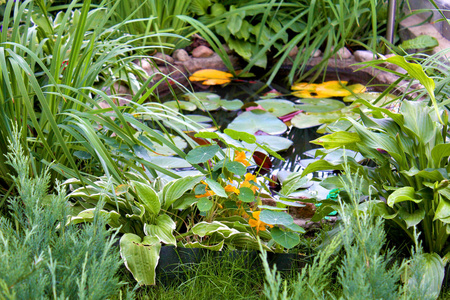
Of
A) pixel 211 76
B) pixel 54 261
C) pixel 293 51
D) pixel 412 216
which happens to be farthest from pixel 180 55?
pixel 54 261

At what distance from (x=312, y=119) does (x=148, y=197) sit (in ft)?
5.16

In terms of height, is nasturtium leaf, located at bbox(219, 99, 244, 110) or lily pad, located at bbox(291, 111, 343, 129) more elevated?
lily pad, located at bbox(291, 111, 343, 129)

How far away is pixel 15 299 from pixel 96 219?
0.89 feet

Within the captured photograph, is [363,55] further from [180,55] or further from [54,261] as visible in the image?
[54,261]

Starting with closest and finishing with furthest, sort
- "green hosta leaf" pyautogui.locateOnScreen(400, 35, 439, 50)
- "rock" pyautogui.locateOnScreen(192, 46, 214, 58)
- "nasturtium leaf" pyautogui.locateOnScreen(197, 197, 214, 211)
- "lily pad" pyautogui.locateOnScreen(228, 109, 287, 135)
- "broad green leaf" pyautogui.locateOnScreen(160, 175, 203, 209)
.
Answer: "nasturtium leaf" pyautogui.locateOnScreen(197, 197, 214, 211) < "broad green leaf" pyautogui.locateOnScreen(160, 175, 203, 209) < "lily pad" pyautogui.locateOnScreen(228, 109, 287, 135) < "green hosta leaf" pyautogui.locateOnScreen(400, 35, 439, 50) < "rock" pyautogui.locateOnScreen(192, 46, 214, 58)

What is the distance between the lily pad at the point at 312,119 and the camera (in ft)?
8.86

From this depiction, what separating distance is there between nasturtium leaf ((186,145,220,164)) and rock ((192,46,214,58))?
2370 millimetres

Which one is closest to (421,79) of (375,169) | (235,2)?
(375,169)

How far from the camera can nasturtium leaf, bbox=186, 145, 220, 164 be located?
4.74 ft

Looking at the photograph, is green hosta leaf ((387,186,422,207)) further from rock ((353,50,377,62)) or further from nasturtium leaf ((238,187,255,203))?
rock ((353,50,377,62))

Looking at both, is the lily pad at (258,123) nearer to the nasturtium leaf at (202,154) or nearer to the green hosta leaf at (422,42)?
the nasturtium leaf at (202,154)

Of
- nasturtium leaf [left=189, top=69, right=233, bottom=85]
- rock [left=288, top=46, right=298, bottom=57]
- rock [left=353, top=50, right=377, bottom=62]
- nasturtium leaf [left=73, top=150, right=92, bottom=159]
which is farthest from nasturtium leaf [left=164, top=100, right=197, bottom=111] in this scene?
rock [left=353, top=50, right=377, bottom=62]

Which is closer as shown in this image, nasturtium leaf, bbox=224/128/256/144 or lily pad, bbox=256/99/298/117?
nasturtium leaf, bbox=224/128/256/144

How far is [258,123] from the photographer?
269 cm
